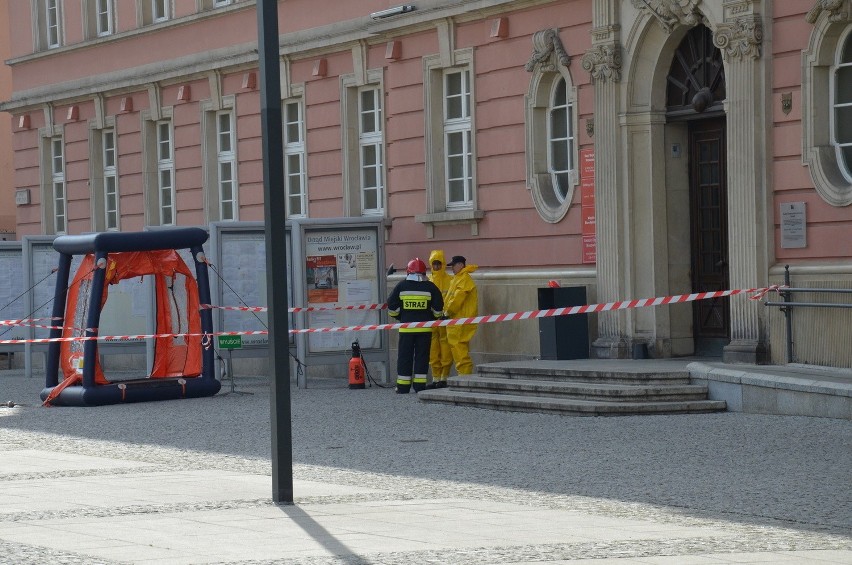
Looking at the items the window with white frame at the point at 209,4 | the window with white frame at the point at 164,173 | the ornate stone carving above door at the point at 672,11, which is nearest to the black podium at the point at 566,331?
the ornate stone carving above door at the point at 672,11

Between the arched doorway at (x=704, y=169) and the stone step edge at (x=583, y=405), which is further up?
the arched doorway at (x=704, y=169)

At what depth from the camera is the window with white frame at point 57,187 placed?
34.2 m

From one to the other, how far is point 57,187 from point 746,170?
1918cm

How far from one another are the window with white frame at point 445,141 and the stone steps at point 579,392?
4746 mm

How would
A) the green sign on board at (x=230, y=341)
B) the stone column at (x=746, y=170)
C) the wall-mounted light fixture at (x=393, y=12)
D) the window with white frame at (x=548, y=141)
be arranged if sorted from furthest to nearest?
the wall-mounted light fixture at (x=393, y=12), the green sign on board at (x=230, y=341), the window with white frame at (x=548, y=141), the stone column at (x=746, y=170)

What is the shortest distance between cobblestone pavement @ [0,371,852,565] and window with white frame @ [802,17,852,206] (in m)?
3.04

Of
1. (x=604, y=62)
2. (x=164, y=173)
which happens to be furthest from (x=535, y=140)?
(x=164, y=173)

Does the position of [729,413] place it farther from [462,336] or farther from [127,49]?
[127,49]

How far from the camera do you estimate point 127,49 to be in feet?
103

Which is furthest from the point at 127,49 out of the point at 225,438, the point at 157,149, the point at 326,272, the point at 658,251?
the point at 225,438

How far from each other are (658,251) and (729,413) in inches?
157

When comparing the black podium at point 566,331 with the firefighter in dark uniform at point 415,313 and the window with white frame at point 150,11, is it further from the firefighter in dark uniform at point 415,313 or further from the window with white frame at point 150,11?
the window with white frame at point 150,11

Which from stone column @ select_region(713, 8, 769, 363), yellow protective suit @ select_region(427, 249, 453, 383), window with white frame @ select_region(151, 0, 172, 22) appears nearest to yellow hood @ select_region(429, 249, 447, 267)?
yellow protective suit @ select_region(427, 249, 453, 383)

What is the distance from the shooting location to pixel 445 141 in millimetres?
24203
